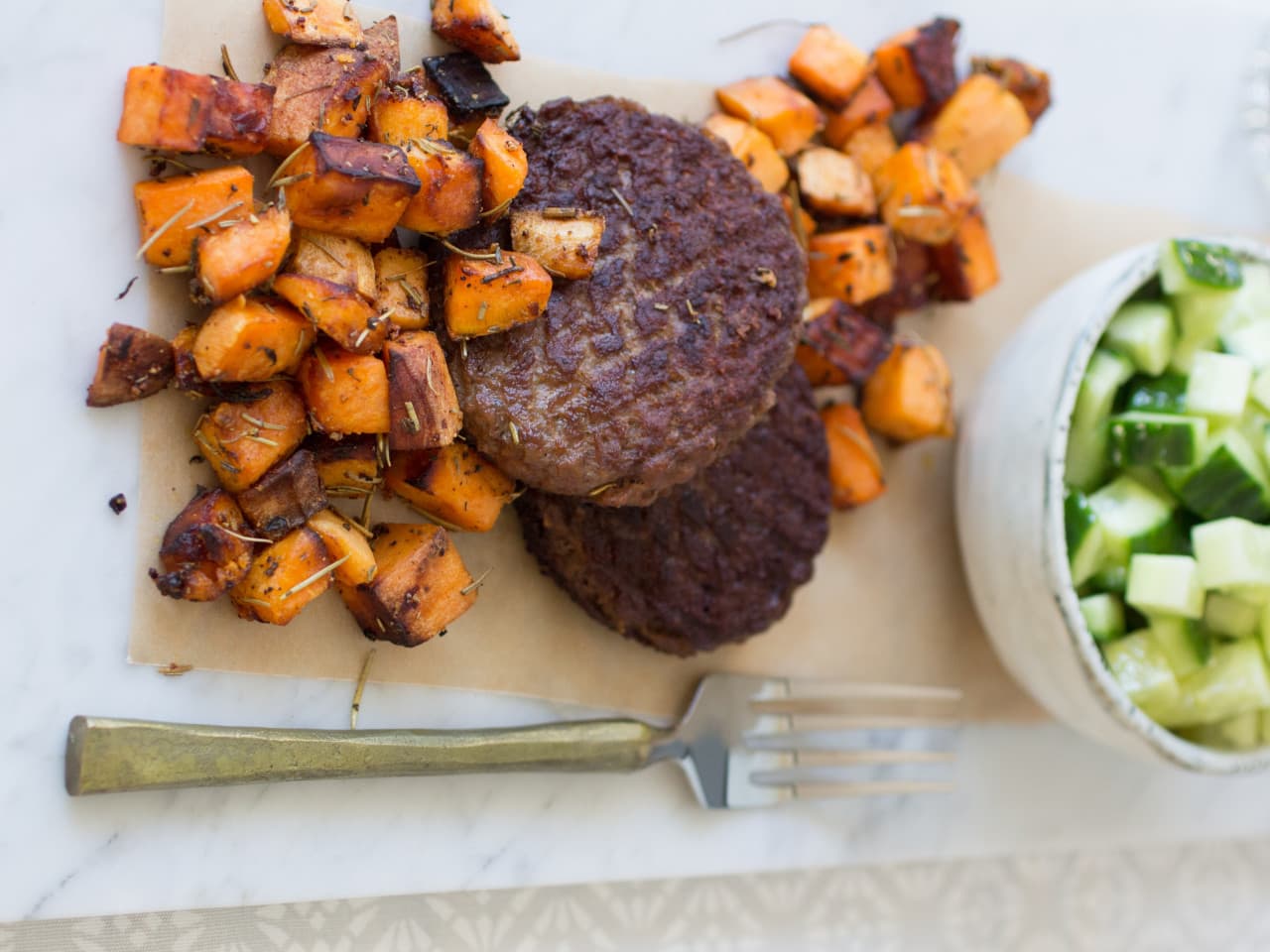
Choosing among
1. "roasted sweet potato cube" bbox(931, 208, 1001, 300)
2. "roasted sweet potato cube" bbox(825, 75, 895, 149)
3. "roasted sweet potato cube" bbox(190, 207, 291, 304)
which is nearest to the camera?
"roasted sweet potato cube" bbox(190, 207, 291, 304)

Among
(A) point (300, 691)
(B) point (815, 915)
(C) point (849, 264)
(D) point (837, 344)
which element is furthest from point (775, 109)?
(B) point (815, 915)

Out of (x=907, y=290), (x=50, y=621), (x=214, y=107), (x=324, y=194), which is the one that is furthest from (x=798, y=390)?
(x=50, y=621)

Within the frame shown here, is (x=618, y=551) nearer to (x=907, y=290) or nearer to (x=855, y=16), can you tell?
(x=907, y=290)

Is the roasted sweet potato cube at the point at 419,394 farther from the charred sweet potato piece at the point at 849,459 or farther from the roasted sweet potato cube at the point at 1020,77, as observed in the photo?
the roasted sweet potato cube at the point at 1020,77

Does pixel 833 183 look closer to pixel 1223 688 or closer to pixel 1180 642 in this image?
pixel 1180 642

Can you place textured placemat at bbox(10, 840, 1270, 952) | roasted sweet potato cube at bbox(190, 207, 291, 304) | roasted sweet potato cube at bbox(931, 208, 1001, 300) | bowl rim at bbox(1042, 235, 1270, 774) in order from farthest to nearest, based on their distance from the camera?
1. roasted sweet potato cube at bbox(931, 208, 1001, 300)
2. bowl rim at bbox(1042, 235, 1270, 774)
3. textured placemat at bbox(10, 840, 1270, 952)
4. roasted sweet potato cube at bbox(190, 207, 291, 304)

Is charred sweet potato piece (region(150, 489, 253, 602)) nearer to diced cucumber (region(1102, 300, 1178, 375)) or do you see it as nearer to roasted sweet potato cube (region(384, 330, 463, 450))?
roasted sweet potato cube (region(384, 330, 463, 450))

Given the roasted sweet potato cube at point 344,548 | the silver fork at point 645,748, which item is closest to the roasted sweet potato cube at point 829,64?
the silver fork at point 645,748

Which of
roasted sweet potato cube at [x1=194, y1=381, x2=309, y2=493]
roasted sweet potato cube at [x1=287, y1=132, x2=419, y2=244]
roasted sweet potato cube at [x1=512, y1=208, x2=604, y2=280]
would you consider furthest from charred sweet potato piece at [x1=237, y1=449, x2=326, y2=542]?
roasted sweet potato cube at [x1=512, y1=208, x2=604, y2=280]
